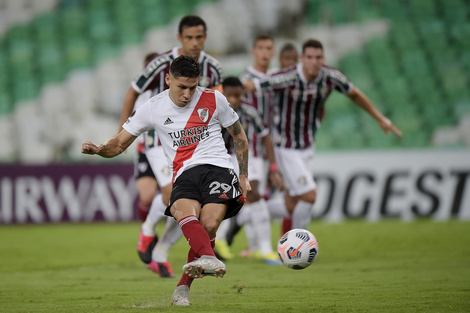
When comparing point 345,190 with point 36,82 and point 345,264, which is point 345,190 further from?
point 36,82

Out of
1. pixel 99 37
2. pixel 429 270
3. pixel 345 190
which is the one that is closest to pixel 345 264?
pixel 429 270

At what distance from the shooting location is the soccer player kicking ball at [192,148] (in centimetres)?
579

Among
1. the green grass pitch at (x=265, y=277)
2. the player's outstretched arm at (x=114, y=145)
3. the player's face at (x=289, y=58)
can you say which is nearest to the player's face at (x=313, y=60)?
the player's face at (x=289, y=58)

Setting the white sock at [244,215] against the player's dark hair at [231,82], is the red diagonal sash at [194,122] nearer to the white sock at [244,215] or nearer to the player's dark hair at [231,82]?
the player's dark hair at [231,82]

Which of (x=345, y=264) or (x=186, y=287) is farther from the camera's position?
(x=345, y=264)

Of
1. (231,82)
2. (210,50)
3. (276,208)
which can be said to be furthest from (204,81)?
(210,50)

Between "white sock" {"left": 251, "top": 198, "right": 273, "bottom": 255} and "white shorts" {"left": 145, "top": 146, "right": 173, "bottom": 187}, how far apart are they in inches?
93.0

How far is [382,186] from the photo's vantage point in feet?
49.5

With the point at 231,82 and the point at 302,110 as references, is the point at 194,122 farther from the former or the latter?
the point at 302,110

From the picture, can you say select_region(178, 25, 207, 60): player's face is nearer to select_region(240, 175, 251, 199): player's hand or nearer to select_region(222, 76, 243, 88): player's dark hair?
select_region(222, 76, 243, 88): player's dark hair

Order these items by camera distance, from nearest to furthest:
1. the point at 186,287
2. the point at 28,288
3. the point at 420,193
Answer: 1. the point at 186,287
2. the point at 28,288
3. the point at 420,193

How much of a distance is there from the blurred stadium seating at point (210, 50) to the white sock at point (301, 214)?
7986 mm

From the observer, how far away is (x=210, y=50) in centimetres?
2002

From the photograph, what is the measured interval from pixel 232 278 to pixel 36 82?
13.2 m
